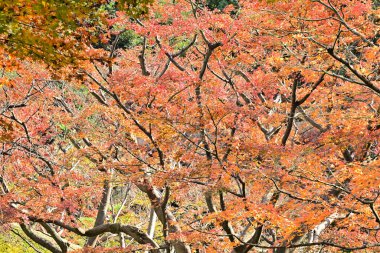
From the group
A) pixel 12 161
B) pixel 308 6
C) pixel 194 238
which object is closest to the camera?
pixel 308 6

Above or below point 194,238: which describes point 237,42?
above

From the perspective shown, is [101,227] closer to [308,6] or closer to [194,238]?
[194,238]

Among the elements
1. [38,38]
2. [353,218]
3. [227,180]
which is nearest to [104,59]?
[38,38]

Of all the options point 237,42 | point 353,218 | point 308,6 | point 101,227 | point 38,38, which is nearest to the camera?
point 38,38

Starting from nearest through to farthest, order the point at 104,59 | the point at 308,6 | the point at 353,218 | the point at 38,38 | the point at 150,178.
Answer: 1. the point at 38,38
2. the point at 104,59
3. the point at 353,218
4. the point at 308,6
5. the point at 150,178

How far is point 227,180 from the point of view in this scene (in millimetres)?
7270

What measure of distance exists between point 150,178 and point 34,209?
2687mm

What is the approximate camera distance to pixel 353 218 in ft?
22.0

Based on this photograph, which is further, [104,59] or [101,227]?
[101,227]

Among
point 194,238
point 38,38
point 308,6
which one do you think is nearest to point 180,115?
point 194,238

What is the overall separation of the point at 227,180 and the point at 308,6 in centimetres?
314

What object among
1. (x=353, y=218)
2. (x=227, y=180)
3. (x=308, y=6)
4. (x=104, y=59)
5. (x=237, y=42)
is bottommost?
(x=353, y=218)

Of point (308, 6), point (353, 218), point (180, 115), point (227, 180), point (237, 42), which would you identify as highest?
point (237, 42)

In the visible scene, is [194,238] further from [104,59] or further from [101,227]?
[104,59]
